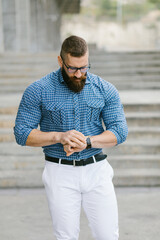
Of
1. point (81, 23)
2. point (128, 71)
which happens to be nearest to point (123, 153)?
point (128, 71)

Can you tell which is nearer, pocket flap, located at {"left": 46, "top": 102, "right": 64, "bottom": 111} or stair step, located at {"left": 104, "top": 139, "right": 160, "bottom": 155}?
pocket flap, located at {"left": 46, "top": 102, "right": 64, "bottom": 111}

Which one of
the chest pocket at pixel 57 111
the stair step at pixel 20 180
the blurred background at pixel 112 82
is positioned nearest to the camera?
the chest pocket at pixel 57 111

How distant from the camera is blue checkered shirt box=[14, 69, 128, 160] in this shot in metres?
2.58

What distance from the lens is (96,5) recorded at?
388 ft

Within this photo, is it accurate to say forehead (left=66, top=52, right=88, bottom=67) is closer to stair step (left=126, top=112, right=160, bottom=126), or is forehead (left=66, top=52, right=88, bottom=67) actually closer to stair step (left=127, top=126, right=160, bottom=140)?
stair step (left=127, top=126, right=160, bottom=140)

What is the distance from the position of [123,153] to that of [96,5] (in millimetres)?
118048

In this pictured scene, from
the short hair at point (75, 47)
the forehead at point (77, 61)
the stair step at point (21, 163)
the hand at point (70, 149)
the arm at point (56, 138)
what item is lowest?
the stair step at point (21, 163)

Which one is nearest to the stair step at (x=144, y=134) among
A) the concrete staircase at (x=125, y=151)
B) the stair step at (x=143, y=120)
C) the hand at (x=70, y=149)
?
the concrete staircase at (x=125, y=151)

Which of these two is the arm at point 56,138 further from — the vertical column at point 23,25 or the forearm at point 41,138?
the vertical column at point 23,25

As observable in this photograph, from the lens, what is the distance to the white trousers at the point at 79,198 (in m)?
2.60

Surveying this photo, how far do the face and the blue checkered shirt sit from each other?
0.06 m

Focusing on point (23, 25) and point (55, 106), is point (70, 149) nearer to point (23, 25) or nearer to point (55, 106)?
point (55, 106)

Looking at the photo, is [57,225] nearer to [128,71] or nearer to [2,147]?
[2,147]

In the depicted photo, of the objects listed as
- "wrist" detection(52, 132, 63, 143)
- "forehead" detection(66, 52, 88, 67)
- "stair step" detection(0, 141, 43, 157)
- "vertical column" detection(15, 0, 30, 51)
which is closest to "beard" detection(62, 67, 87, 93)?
"forehead" detection(66, 52, 88, 67)
